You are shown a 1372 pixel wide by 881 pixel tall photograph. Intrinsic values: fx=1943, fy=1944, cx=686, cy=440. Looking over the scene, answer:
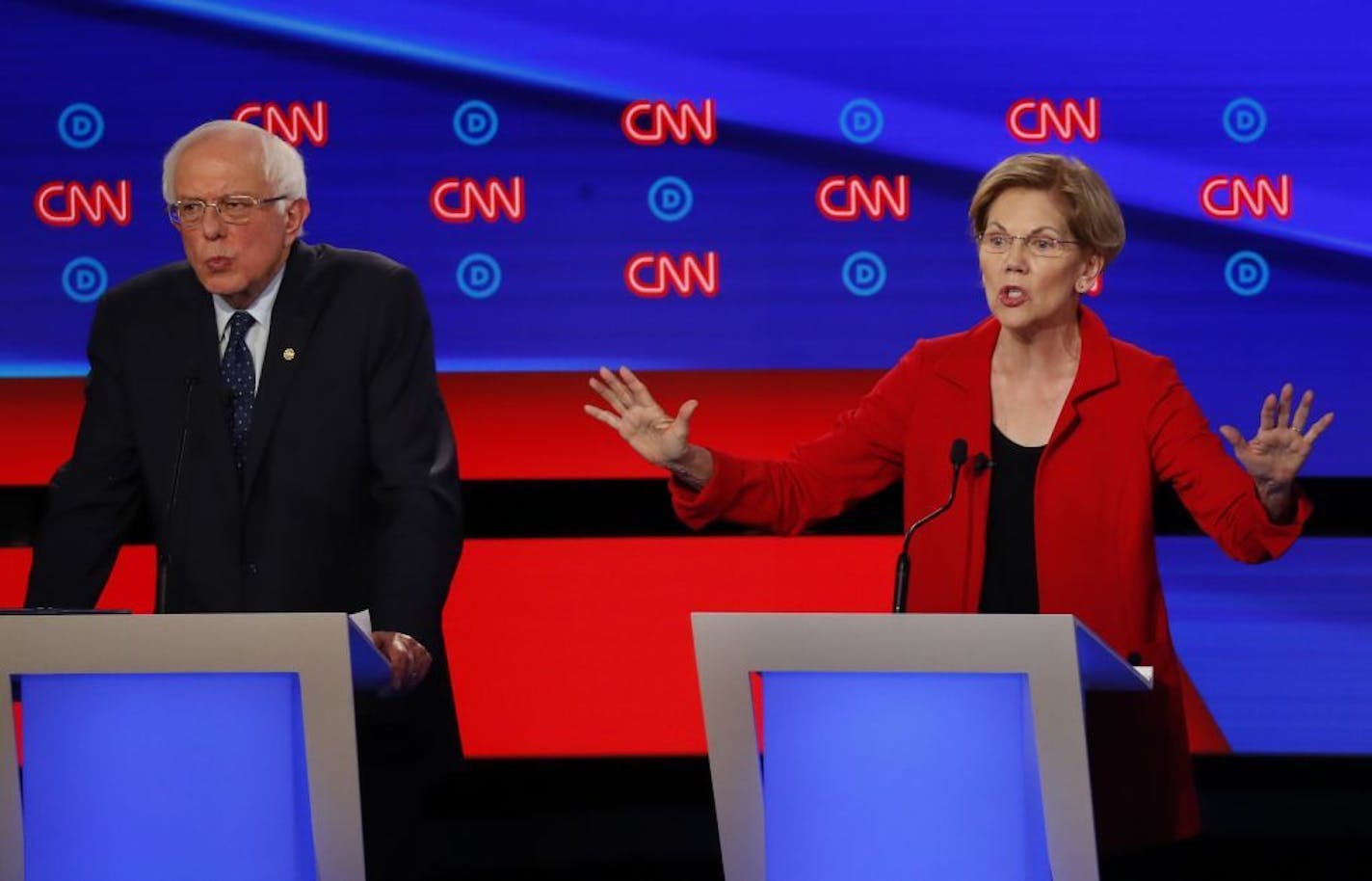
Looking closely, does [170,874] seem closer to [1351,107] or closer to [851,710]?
[851,710]

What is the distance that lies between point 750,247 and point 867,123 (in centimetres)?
38

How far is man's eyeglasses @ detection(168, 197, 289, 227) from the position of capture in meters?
3.05

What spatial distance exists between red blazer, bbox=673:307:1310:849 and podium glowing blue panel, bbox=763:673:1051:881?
69 centimetres

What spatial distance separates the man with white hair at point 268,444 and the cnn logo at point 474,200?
1209mm

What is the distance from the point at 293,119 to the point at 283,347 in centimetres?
144

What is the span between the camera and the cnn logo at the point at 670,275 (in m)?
4.35

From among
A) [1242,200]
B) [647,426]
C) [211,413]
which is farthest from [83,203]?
[1242,200]

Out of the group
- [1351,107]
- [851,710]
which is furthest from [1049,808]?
[1351,107]

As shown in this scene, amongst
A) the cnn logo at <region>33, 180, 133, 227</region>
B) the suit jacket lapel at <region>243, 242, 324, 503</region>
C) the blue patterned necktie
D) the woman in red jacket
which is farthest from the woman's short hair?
the cnn logo at <region>33, 180, 133, 227</region>

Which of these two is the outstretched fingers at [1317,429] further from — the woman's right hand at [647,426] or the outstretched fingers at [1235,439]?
the woman's right hand at [647,426]

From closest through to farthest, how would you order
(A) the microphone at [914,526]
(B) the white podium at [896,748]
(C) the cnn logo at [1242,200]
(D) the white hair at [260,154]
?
(B) the white podium at [896,748] → (A) the microphone at [914,526] → (D) the white hair at [260,154] → (C) the cnn logo at [1242,200]

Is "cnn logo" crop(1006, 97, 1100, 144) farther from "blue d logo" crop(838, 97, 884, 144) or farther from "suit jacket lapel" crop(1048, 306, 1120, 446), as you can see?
"suit jacket lapel" crop(1048, 306, 1120, 446)

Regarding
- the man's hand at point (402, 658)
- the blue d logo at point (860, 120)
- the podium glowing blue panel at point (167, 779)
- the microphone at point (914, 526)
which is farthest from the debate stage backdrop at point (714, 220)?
the podium glowing blue panel at point (167, 779)

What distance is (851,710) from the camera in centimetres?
222
